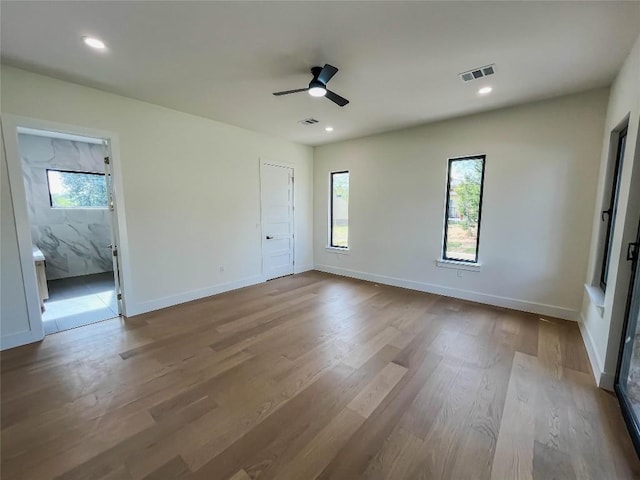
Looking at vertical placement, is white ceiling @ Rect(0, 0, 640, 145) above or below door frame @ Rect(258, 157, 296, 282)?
above

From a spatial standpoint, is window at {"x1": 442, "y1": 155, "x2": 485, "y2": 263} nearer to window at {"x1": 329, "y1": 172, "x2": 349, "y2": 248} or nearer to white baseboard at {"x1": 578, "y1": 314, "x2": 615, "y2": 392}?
white baseboard at {"x1": 578, "y1": 314, "x2": 615, "y2": 392}

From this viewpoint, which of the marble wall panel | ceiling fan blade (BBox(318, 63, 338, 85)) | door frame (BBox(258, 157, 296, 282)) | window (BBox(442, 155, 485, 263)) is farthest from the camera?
the marble wall panel

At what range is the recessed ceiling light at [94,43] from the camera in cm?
226

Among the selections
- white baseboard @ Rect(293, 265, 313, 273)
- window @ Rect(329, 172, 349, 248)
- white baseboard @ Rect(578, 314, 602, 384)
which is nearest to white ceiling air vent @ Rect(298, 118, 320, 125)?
window @ Rect(329, 172, 349, 248)

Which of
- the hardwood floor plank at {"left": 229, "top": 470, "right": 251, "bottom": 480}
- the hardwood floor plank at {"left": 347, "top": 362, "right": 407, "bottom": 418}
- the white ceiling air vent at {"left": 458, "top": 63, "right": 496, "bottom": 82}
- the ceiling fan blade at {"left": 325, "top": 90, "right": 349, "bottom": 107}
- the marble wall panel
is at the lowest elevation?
the hardwood floor plank at {"left": 347, "top": 362, "right": 407, "bottom": 418}

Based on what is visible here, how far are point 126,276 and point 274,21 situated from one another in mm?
3528

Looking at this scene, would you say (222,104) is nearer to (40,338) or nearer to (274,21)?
(274,21)

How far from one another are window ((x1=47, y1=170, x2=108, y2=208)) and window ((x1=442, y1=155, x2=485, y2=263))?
→ 6.50m

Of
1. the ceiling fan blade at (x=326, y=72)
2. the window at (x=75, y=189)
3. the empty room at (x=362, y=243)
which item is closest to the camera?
the empty room at (x=362, y=243)

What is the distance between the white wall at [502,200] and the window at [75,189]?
220 inches

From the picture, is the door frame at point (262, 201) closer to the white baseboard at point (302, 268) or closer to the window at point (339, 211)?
the white baseboard at point (302, 268)

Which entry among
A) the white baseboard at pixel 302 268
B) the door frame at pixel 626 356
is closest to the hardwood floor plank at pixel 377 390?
the door frame at pixel 626 356

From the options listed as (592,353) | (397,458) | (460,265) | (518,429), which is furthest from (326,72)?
(592,353)

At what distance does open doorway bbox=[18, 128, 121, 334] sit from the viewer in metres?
5.22
